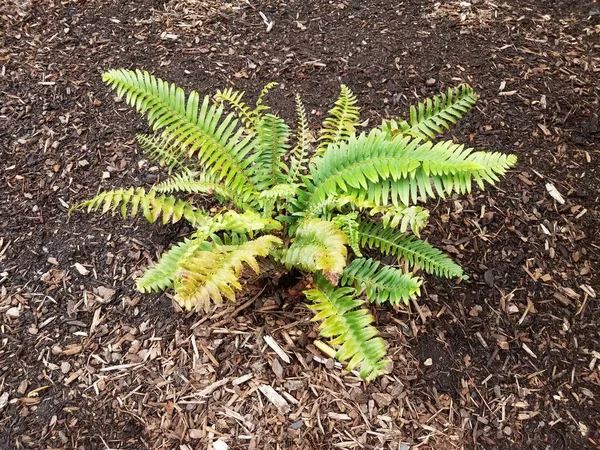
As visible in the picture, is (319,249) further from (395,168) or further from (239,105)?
(239,105)

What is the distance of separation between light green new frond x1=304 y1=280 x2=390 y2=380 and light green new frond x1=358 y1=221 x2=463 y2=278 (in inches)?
14.3

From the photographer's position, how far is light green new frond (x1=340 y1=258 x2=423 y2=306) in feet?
Answer: 7.90

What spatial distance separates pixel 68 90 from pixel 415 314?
3.10 meters

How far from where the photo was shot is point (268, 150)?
9.24 feet

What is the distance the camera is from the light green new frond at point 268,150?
2735mm

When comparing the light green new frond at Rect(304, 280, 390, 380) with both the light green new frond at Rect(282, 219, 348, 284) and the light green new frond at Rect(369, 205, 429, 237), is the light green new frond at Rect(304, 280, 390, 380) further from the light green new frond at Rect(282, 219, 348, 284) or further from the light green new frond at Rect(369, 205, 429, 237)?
the light green new frond at Rect(369, 205, 429, 237)

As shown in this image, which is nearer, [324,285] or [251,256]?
[251,256]

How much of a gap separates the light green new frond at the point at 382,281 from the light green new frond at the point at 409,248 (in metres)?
0.14

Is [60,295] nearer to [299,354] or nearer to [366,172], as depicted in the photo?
[299,354]

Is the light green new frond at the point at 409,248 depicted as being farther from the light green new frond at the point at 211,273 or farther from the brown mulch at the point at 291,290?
the light green new frond at the point at 211,273

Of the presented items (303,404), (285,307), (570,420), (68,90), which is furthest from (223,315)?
(68,90)

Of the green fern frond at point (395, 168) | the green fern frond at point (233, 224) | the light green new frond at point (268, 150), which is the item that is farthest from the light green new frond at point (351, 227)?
the light green new frond at point (268, 150)

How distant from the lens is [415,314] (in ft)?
9.57

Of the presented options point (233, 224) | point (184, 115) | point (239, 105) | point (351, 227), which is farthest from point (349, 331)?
point (239, 105)
